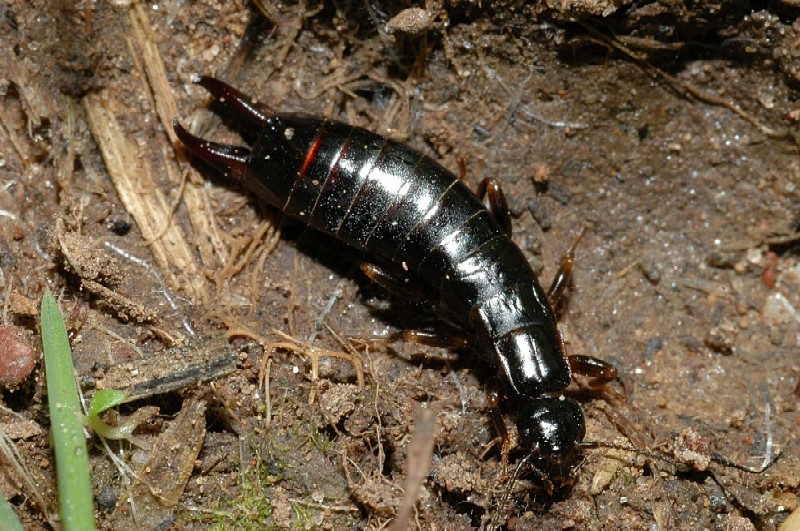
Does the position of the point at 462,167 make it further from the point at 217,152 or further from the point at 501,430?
the point at 501,430

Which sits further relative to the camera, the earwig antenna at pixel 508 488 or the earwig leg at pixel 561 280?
the earwig leg at pixel 561 280

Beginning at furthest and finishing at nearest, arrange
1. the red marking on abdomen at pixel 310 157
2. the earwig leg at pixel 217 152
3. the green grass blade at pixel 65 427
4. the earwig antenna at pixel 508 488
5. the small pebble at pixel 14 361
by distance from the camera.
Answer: the earwig leg at pixel 217 152 < the red marking on abdomen at pixel 310 157 < the earwig antenna at pixel 508 488 < the small pebble at pixel 14 361 < the green grass blade at pixel 65 427

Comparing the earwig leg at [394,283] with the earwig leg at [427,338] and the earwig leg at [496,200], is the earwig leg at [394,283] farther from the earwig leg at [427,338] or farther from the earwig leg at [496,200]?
the earwig leg at [496,200]

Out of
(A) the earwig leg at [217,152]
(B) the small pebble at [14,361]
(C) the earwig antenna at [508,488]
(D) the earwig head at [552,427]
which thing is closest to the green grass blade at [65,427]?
(B) the small pebble at [14,361]

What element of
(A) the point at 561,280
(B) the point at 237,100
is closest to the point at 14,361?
(B) the point at 237,100

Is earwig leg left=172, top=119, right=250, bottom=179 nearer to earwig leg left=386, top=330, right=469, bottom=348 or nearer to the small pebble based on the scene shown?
earwig leg left=386, top=330, right=469, bottom=348

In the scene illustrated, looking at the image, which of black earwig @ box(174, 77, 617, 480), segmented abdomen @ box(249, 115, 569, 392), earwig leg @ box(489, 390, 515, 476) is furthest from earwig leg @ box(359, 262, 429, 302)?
earwig leg @ box(489, 390, 515, 476)
